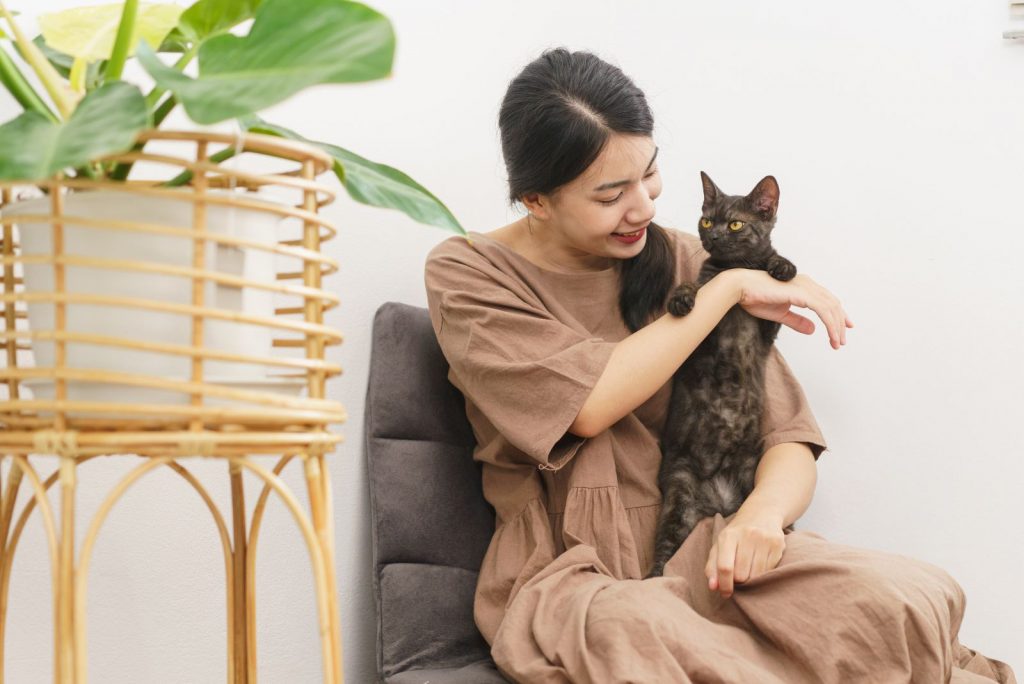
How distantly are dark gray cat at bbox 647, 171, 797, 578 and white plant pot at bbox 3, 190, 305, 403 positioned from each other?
86cm

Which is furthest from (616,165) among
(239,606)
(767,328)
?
(239,606)

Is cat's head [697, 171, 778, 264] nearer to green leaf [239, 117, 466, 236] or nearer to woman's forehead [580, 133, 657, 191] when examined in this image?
woman's forehead [580, 133, 657, 191]

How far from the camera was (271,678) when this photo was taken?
1.50 m

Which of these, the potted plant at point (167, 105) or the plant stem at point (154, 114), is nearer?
the potted plant at point (167, 105)

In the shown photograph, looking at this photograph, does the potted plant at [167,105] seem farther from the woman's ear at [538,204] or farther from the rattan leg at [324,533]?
the woman's ear at [538,204]

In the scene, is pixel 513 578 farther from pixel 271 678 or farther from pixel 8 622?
pixel 8 622

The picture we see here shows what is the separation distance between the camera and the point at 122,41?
851 millimetres

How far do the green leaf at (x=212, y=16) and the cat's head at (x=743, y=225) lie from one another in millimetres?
864

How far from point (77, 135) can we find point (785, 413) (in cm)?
125

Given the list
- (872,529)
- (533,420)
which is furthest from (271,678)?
(872,529)

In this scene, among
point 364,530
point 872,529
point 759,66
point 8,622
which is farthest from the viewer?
point 759,66

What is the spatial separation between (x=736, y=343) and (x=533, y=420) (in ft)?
1.28

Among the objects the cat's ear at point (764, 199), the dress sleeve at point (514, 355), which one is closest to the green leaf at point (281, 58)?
the dress sleeve at point (514, 355)

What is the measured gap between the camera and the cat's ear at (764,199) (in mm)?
1567
